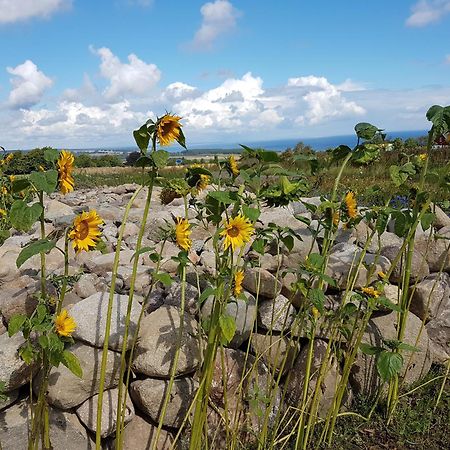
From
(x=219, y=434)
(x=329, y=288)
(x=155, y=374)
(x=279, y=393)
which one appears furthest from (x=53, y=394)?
(x=329, y=288)

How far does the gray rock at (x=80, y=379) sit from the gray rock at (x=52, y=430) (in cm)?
7

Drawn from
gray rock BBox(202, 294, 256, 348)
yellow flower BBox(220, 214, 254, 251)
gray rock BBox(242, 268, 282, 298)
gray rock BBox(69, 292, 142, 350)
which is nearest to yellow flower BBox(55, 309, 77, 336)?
yellow flower BBox(220, 214, 254, 251)

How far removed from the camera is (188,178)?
1.69 m

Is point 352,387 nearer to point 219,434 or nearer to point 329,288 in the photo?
point 329,288

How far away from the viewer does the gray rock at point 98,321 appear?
7.77ft

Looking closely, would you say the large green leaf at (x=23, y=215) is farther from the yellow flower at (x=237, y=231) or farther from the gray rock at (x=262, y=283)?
the gray rock at (x=262, y=283)

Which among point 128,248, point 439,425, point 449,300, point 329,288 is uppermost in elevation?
point 128,248

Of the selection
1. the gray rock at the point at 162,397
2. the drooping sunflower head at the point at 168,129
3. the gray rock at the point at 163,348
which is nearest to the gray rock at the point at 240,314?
the gray rock at the point at 163,348

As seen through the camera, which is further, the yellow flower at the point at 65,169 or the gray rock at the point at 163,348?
the gray rock at the point at 163,348

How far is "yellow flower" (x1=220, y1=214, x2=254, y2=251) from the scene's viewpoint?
1701 millimetres

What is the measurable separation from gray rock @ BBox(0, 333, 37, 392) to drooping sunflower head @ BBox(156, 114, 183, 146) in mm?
1318

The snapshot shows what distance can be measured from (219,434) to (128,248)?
5.08 ft

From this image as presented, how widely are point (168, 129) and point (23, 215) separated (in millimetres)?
494

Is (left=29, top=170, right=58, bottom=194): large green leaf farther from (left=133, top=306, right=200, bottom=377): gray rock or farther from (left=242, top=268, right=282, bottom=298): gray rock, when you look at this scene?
(left=242, top=268, right=282, bottom=298): gray rock
